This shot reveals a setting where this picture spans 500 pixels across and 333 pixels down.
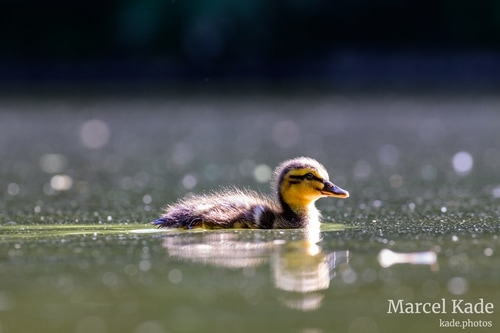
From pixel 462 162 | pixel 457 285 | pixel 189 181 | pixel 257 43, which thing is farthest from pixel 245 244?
pixel 257 43

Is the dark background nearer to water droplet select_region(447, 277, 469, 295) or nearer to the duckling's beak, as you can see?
the duckling's beak

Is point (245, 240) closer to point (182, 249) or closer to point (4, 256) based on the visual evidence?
point (182, 249)

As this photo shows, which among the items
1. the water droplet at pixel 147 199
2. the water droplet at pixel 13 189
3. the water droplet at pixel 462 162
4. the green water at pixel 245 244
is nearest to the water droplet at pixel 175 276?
the green water at pixel 245 244

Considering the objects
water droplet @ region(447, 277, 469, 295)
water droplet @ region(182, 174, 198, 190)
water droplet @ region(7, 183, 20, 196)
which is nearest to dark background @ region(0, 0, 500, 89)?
water droplet @ region(182, 174, 198, 190)

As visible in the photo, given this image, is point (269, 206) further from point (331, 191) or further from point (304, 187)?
point (331, 191)

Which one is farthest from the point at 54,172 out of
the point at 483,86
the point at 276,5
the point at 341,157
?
the point at 276,5

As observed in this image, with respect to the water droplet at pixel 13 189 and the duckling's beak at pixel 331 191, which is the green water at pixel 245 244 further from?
the duckling's beak at pixel 331 191
